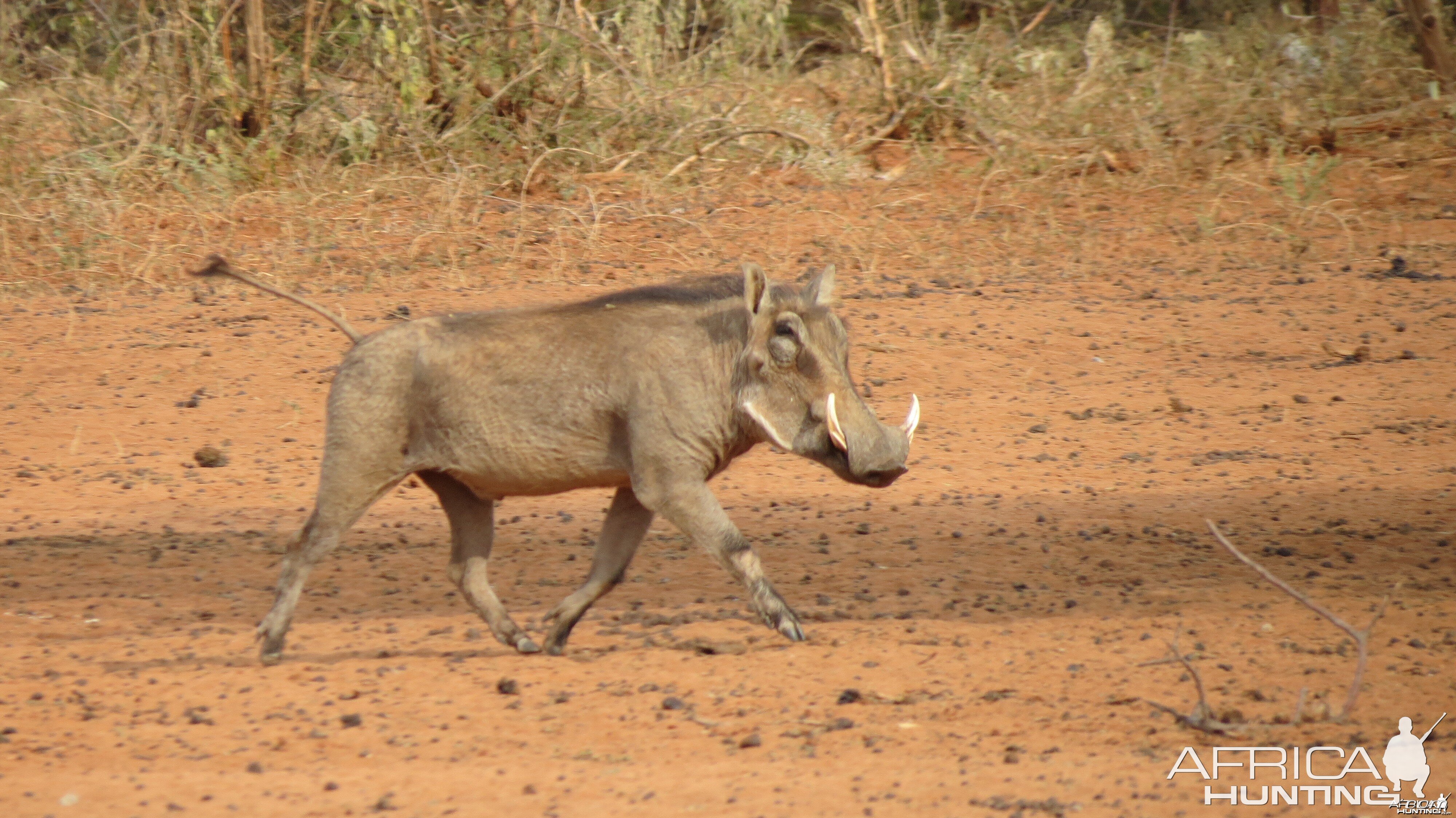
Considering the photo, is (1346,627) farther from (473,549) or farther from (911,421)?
(473,549)

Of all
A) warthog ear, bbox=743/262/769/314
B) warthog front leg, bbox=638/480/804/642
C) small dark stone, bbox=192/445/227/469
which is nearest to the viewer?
warthog front leg, bbox=638/480/804/642

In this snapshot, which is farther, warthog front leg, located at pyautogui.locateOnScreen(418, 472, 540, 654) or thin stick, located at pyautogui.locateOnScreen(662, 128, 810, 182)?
thin stick, located at pyautogui.locateOnScreen(662, 128, 810, 182)

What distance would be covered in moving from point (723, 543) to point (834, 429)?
41 cm

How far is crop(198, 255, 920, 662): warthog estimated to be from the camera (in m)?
4.06

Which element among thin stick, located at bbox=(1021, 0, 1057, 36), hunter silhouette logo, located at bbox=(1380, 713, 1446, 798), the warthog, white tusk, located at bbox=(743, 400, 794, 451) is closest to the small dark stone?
the warthog

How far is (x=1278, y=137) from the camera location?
34.3 ft

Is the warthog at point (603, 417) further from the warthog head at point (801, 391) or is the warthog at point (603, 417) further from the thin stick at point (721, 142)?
the thin stick at point (721, 142)

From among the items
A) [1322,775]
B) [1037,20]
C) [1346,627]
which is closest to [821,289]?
[1346,627]

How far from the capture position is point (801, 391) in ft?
13.6

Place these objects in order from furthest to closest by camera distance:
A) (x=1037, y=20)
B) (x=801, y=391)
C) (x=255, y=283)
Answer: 1. (x=1037, y=20)
2. (x=255, y=283)
3. (x=801, y=391)

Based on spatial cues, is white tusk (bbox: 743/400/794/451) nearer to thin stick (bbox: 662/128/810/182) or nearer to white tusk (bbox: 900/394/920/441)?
white tusk (bbox: 900/394/920/441)

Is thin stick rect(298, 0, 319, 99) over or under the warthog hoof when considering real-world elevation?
over

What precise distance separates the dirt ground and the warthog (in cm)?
30

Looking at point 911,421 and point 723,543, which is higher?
point 911,421
